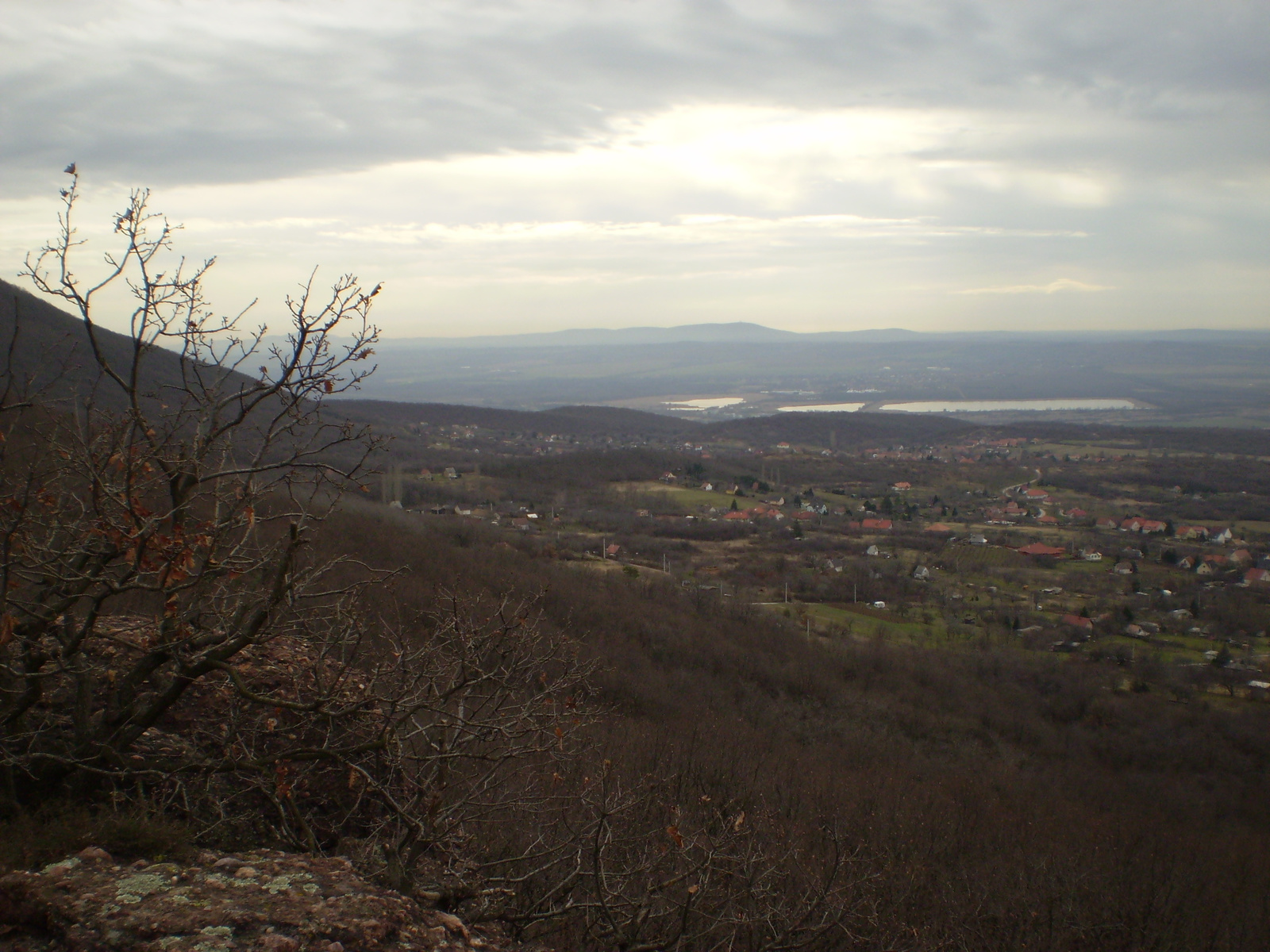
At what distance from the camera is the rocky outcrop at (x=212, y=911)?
3750 millimetres

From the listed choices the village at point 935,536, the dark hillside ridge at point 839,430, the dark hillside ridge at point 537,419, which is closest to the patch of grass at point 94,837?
the village at point 935,536

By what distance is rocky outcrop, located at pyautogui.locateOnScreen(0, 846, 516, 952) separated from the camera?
375 centimetres

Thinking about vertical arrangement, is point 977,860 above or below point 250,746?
below

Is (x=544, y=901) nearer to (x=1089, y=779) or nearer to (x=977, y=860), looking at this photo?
(x=977, y=860)

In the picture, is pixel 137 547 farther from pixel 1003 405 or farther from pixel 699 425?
→ pixel 1003 405

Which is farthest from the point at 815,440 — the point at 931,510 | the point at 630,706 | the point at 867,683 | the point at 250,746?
the point at 250,746

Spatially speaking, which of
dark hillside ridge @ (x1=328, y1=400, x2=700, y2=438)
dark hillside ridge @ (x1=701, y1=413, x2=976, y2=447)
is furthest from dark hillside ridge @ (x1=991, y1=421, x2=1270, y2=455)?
dark hillside ridge @ (x1=328, y1=400, x2=700, y2=438)

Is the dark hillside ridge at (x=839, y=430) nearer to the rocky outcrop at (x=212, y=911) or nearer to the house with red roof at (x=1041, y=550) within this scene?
the house with red roof at (x=1041, y=550)

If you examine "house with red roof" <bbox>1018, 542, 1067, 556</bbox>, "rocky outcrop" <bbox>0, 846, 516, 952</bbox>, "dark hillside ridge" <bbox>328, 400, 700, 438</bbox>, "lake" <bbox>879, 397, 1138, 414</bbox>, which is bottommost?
"house with red roof" <bbox>1018, 542, 1067, 556</bbox>

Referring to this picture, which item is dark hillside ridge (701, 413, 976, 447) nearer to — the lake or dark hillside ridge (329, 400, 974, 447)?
dark hillside ridge (329, 400, 974, 447)

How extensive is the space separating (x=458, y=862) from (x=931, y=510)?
67098mm

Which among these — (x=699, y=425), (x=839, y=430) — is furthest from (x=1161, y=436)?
(x=699, y=425)

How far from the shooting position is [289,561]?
195 inches

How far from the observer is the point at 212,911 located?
3.97 meters
